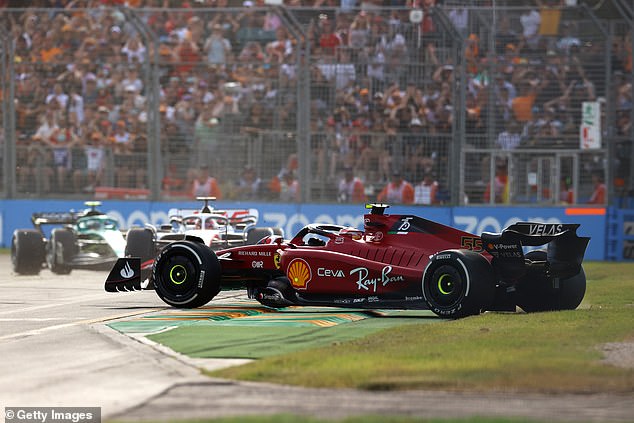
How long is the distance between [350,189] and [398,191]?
1033mm

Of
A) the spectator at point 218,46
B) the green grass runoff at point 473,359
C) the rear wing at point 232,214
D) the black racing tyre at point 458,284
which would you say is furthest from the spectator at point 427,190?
the black racing tyre at point 458,284

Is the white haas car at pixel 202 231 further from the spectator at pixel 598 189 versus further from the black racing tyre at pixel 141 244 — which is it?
the spectator at pixel 598 189

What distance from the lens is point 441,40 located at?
23.3m

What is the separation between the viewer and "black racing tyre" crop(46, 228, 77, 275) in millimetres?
19594

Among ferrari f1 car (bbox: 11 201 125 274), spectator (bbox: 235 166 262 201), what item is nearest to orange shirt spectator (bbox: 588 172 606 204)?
spectator (bbox: 235 166 262 201)

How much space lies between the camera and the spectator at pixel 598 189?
2292 cm

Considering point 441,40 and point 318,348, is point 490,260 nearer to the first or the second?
point 318,348

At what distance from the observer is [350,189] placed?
23.7m

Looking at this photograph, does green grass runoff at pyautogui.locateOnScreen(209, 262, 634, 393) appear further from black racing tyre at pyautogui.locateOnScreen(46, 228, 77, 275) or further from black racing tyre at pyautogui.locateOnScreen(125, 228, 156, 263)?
black racing tyre at pyautogui.locateOnScreen(46, 228, 77, 275)

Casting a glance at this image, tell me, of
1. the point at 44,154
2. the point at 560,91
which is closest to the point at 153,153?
the point at 44,154

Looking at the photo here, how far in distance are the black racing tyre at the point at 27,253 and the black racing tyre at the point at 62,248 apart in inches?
9.2

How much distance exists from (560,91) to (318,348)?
1489 cm

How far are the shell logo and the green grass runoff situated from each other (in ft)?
5.51

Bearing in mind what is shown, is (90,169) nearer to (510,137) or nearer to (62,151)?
(62,151)
